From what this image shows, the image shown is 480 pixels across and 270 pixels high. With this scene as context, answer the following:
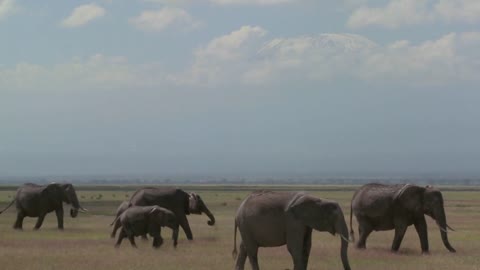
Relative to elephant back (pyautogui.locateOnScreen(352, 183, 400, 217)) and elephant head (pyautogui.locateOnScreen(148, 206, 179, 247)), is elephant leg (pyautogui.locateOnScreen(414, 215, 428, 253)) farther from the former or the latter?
elephant head (pyautogui.locateOnScreen(148, 206, 179, 247))

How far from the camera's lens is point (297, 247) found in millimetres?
19500

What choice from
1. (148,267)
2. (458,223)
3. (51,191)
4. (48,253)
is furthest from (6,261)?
(458,223)

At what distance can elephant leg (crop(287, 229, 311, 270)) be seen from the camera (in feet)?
63.5

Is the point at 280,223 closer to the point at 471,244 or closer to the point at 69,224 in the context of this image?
the point at 471,244

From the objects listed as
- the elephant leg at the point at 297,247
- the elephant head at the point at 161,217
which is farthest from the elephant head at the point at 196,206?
the elephant leg at the point at 297,247

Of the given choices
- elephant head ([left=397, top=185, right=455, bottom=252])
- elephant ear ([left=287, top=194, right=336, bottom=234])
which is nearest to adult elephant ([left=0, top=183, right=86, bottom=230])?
elephant head ([left=397, top=185, right=455, bottom=252])

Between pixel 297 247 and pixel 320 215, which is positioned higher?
pixel 320 215

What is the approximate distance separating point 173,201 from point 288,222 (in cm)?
1267

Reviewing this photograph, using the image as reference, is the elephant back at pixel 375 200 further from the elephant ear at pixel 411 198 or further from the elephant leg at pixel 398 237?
the elephant leg at pixel 398 237

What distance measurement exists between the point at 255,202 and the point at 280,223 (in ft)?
3.16

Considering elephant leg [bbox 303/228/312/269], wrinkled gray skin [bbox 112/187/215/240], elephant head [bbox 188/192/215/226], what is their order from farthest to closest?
elephant head [bbox 188/192/215/226]
wrinkled gray skin [bbox 112/187/215/240]
elephant leg [bbox 303/228/312/269]

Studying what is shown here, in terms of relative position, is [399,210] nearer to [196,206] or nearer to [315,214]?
[196,206]

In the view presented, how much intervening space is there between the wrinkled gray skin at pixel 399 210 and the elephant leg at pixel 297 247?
32.0 ft

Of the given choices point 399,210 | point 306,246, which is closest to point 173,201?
point 399,210
